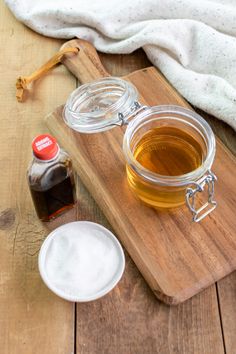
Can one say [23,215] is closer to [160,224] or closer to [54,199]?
[54,199]

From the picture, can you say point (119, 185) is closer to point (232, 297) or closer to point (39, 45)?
point (232, 297)

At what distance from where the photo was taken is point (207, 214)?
610 mm

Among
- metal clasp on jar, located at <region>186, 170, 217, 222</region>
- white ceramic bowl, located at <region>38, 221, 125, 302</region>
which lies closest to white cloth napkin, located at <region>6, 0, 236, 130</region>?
metal clasp on jar, located at <region>186, 170, 217, 222</region>

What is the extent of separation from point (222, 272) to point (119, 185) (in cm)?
17

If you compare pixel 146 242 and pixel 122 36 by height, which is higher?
pixel 122 36

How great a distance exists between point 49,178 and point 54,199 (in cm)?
4

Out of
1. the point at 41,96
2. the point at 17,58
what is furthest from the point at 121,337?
the point at 17,58

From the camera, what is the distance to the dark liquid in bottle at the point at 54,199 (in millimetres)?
588

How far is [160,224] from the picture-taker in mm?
609

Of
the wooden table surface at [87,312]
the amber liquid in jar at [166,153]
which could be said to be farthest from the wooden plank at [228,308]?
the amber liquid in jar at [166,153]

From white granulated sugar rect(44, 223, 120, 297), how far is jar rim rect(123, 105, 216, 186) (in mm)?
94

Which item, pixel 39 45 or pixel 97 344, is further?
pixel 39 45

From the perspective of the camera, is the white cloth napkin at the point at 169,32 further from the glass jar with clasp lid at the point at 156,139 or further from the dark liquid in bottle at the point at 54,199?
the dark liquid in bottle at the point at 54,199

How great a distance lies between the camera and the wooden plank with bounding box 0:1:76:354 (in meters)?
0.55
